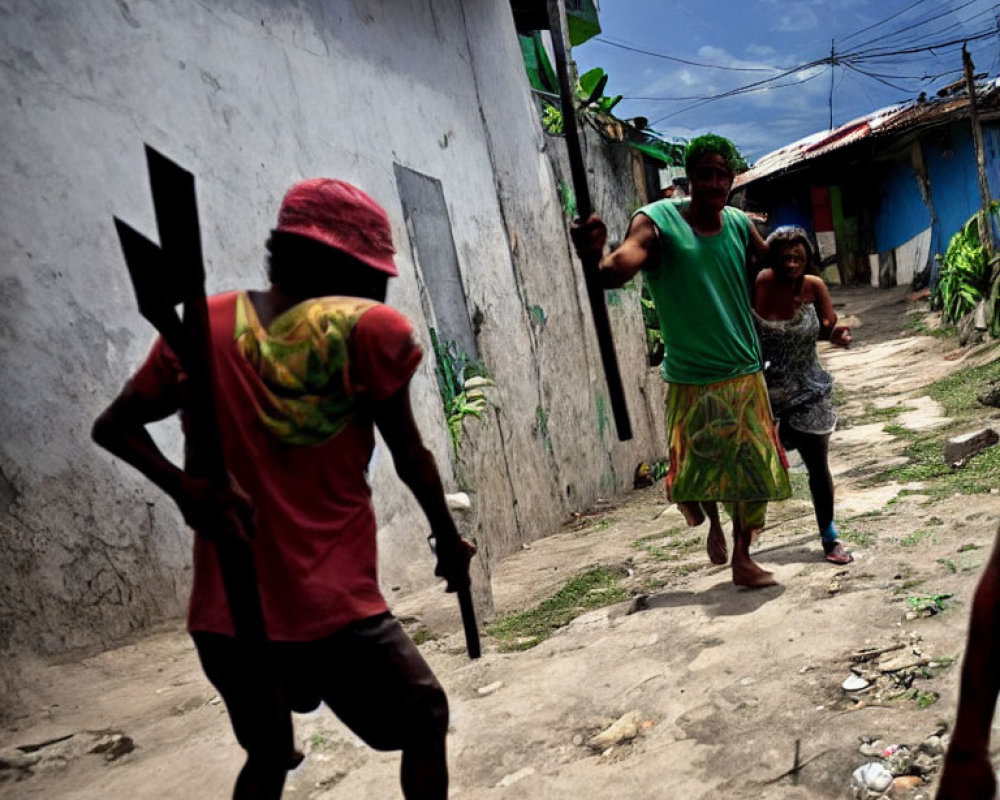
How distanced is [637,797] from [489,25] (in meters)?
7.27

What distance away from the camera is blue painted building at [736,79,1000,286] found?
695 inches

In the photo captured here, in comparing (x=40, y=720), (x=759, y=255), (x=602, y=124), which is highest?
(x=602, y=124)

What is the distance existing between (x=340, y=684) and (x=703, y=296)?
8.24 feet

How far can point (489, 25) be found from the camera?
8.33m

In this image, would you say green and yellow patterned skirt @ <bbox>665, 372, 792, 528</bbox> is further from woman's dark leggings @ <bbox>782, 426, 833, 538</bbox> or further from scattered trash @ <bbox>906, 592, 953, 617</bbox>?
scattered trash @ <bbox>906, 592, 953, 617</bbox>

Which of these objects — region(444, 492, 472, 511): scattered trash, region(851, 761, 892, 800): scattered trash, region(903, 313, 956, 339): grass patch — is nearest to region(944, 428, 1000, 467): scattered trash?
region(444, 492, 472, 511): scattered trash

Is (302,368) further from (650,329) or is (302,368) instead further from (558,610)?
(650,329)

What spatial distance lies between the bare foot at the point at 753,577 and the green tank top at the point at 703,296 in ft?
2.71

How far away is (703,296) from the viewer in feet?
12.7

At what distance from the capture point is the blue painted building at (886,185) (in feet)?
57.9

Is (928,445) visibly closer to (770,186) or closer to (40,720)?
(40,720)

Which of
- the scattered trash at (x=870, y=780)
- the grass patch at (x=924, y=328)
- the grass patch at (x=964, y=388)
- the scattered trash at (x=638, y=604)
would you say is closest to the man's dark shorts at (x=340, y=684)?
the scattered trash at (x=870, y=780)

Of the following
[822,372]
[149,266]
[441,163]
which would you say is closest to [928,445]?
[822,372]

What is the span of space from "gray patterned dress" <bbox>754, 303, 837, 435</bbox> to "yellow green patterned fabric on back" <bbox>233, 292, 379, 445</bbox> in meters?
2.96
